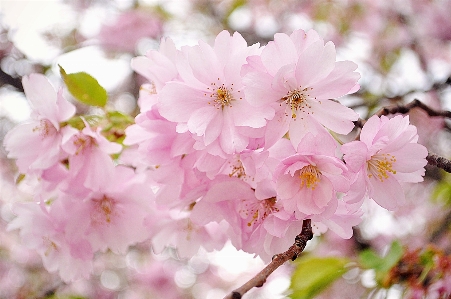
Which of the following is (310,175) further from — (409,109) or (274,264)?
(409,109)

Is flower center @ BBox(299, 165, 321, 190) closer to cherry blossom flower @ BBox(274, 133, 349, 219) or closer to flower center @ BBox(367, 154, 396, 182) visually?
cherry blossom flower @ BBox(274, 133, 349, 219)

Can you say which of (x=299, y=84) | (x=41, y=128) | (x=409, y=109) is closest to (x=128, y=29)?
(x=41, y=128)

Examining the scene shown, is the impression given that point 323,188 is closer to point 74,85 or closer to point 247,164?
point 247,164

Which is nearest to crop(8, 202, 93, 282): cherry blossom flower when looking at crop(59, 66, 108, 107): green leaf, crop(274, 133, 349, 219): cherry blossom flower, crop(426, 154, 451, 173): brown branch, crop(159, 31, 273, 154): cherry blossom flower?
crop(59, 66, 108, 107): green leaf

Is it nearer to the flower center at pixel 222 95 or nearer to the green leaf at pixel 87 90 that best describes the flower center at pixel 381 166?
the flower center at pixel 222 95

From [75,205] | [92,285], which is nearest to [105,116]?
[75,205]

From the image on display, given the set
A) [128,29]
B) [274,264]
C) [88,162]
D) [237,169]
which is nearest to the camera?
[274,264]
